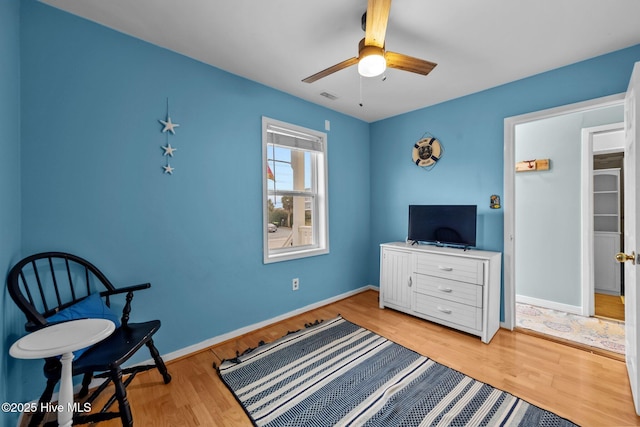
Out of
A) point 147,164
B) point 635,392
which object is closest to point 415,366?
point 635,392

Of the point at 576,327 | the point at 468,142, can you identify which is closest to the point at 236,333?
the point at 468,142

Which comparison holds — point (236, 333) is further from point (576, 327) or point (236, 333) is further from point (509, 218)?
point (576, 327)

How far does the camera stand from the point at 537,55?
2.20 metres

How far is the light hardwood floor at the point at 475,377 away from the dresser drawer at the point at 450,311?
127 millimetres

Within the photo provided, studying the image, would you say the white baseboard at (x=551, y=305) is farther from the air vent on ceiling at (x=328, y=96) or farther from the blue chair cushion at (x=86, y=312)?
the blue chair cushion at (x=86, y=312)

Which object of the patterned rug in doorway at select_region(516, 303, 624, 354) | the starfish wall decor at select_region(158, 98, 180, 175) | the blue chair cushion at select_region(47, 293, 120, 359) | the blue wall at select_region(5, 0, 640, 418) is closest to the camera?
the blue chair cushion at select_region(47, 293, 120, 359)

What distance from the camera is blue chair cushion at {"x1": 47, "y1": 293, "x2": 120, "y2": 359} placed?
149 cm

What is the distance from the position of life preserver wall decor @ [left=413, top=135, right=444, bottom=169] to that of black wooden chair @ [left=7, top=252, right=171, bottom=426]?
10.5ft

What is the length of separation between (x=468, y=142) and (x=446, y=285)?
1637 mm

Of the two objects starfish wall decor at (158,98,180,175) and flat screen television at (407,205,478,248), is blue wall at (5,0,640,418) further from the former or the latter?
flat screen television at (407,205,478,248)

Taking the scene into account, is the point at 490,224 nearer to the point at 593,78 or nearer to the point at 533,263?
the point at 533,263

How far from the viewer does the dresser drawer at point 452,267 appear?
2.48m

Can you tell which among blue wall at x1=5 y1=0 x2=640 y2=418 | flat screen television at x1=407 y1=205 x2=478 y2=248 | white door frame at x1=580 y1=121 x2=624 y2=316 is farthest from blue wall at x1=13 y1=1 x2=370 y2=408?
white door frame at x1=580 y1=121 x2=624 y2=316

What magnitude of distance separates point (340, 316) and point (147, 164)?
2457mm
